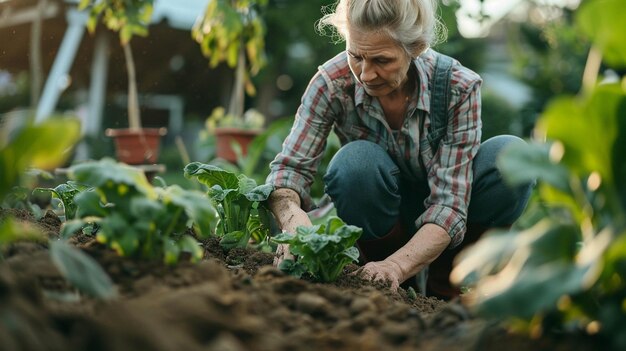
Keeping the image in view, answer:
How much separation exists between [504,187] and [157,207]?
160 cm

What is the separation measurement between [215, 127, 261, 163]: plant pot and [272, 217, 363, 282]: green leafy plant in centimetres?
350

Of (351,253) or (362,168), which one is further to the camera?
(362,168)

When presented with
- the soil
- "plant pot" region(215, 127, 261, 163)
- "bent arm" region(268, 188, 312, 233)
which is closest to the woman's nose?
"bent arm" region(268, 188, 312, 233)

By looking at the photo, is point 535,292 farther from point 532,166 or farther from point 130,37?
A: point 130,37

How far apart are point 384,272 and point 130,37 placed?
4.08 m

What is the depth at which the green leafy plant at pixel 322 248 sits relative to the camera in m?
2.03

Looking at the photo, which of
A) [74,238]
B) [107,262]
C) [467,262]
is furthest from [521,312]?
[74,238]

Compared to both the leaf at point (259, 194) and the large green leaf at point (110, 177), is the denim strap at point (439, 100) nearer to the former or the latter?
the leaf at point (259, 194)

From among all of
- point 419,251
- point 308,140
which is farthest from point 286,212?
point 419,251

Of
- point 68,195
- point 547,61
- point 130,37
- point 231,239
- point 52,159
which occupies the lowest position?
point 231,239

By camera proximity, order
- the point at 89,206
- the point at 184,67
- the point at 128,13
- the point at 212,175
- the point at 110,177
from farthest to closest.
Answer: the point at 184,67 → the point at 128,13 → the point at 212,175 → the point at 89,206 → the point at 110,177

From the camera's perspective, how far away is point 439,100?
268cm

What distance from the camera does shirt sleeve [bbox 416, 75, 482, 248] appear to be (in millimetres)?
2574

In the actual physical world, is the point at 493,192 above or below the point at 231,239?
above
